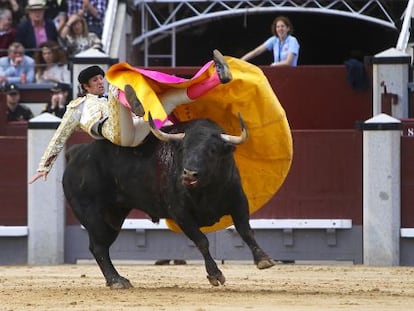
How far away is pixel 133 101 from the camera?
409 inches

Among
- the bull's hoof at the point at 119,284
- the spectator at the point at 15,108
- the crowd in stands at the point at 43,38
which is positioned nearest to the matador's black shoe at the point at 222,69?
the bull's hoof at the point at 119,284

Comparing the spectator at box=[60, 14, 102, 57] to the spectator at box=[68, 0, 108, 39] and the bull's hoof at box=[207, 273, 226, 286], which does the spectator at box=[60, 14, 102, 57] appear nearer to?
the spectator at box=[68, 0, 108, 39]

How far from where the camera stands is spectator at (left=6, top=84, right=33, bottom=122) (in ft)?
52.5

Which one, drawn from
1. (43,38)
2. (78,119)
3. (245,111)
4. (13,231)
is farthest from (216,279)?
(43,38)

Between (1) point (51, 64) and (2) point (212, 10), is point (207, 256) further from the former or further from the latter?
(2) point (212, 10)

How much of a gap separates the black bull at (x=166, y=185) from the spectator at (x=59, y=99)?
4405 millimetres

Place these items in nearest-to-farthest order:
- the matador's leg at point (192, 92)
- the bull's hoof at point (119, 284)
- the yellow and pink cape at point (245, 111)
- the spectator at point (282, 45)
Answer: the matador's leg at point (192, 92) < the yellow and pink cape at point (245, 111) < the bull's hoof at point (119, 284) < the spectator at point (282, 45)

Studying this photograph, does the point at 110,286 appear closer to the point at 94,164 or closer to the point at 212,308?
the point at 94,164

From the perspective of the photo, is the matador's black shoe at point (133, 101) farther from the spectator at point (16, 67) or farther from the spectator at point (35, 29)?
the spectator at point (35, 29)

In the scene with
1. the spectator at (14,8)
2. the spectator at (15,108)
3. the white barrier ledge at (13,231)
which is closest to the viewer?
the white barrier ledge at (13,231)

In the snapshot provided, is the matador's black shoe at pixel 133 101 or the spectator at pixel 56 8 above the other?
the spectator at pixel 56 8

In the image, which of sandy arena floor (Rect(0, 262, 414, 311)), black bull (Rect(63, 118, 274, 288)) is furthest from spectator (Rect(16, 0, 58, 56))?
black bull (Rect(63, 118, 274, 288))

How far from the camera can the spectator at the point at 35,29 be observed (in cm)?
1708

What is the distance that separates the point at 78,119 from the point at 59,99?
471 centimetres
